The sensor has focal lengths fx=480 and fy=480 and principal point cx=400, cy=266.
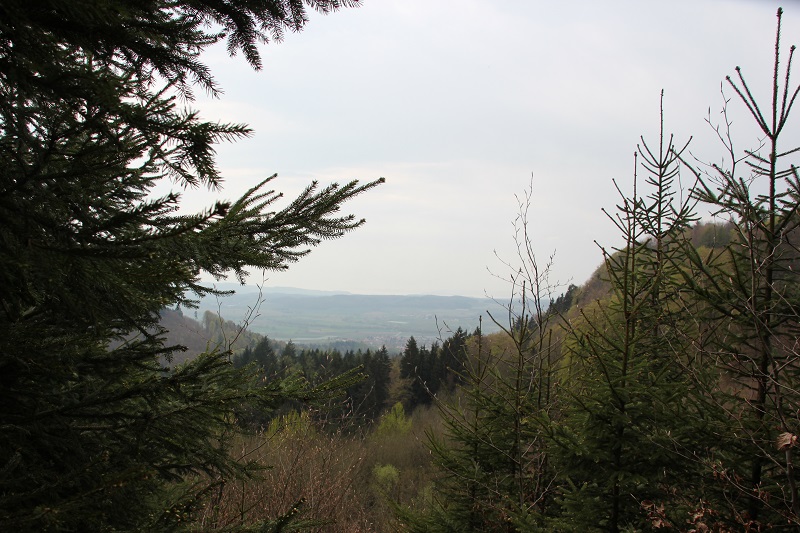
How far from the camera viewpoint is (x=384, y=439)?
24.2m

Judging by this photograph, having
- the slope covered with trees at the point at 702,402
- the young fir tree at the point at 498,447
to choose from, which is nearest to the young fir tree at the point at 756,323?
the slope covered with trees at the point at 702,402

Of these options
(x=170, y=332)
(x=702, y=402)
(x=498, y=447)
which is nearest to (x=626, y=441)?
(x=702, y=402)

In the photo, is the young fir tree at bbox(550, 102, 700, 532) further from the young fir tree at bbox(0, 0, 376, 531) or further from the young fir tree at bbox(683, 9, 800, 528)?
the young fir tree at bbox(0, 0, 376, 531)

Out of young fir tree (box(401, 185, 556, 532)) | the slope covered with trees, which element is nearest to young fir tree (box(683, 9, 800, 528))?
the slope covered with trees

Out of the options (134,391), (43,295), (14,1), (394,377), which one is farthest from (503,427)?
(394,377)

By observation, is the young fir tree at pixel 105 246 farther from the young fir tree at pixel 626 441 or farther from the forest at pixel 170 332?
the young fir tree at pixel 626 441

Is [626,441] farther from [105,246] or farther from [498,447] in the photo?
[105,246]

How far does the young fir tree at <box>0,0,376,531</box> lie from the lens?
1212mm

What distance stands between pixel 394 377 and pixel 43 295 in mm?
40863

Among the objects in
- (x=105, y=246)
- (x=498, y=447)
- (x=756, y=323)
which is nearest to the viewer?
(x=105, y=246)

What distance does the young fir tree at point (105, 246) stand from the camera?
1212 mm

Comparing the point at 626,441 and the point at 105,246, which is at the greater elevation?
the point at 105,246

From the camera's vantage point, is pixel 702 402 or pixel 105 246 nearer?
pixel 105 246

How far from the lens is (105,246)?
48.1 inches
